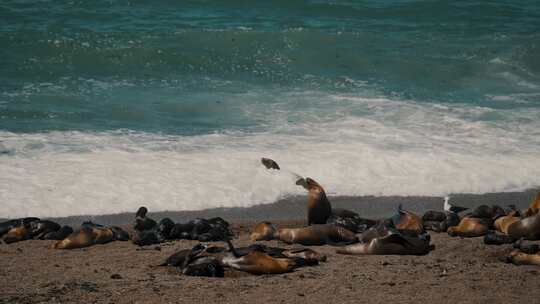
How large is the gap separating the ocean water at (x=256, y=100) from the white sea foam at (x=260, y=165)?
0.09 ft

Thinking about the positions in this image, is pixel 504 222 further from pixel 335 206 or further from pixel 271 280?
pixel 271 280

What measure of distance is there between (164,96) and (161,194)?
510 centimetres

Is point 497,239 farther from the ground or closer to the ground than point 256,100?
closer to the ground

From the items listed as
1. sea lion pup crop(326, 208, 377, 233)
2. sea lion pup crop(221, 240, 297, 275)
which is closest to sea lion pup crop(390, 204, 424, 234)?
sea lion pup crop(326, 208, 377, 233)

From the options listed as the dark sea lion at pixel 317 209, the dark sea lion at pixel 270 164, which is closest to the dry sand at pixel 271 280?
the dark sea lion at pixel 317 209

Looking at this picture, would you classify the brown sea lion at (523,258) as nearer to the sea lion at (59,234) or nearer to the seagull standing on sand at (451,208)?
the seagull standing on sand at (451,208)

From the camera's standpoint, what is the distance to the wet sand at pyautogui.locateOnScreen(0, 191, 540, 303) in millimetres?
6922

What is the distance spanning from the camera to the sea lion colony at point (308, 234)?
25.5ft

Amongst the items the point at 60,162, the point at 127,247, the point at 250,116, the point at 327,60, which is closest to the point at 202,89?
the point at 250,116

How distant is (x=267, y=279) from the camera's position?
748 centimetres

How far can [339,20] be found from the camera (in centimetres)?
2189

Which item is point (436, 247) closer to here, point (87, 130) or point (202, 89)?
point (87, 130)

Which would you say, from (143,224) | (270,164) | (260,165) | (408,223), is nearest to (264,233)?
(143,224)

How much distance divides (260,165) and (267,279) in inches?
178
